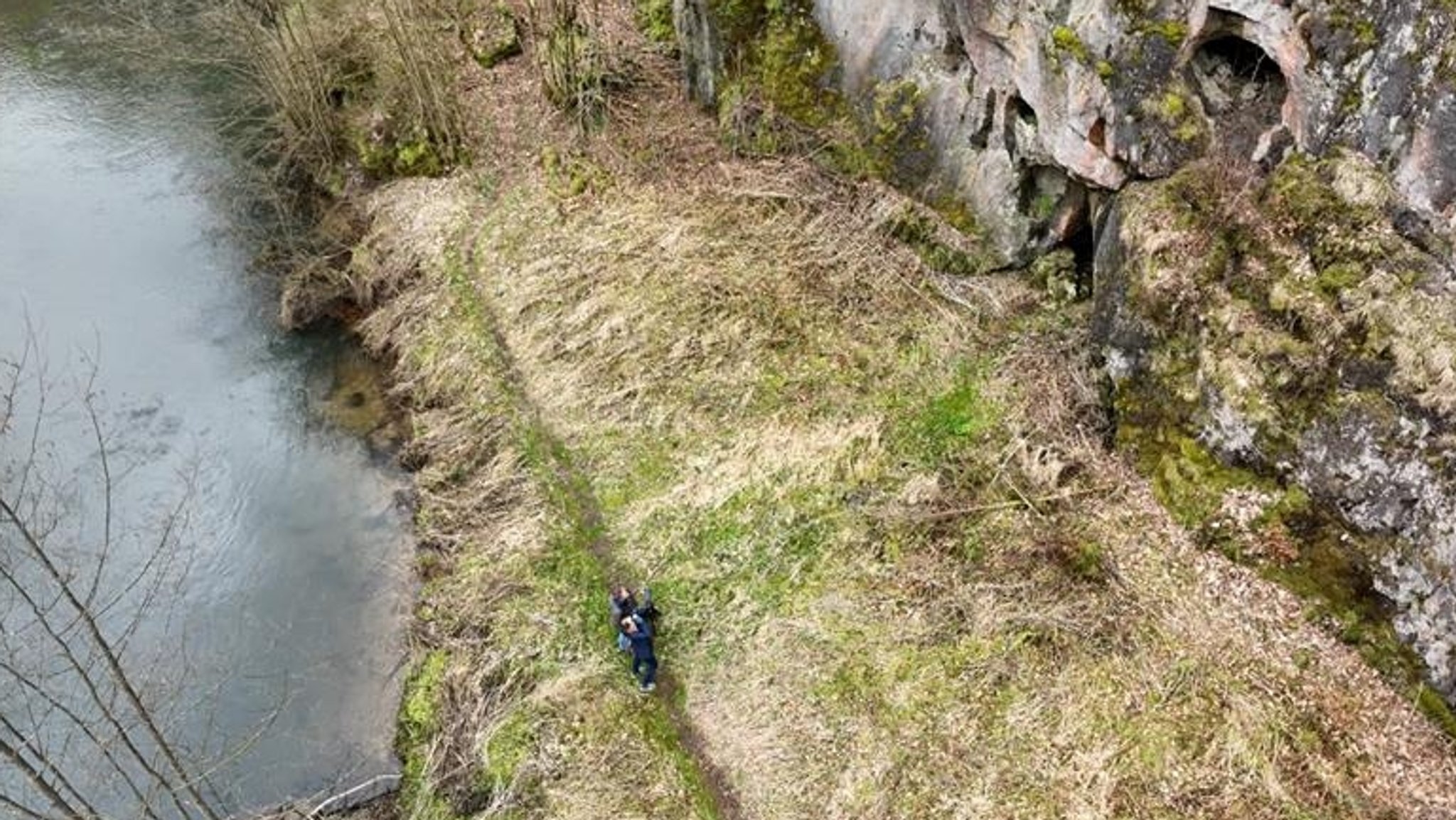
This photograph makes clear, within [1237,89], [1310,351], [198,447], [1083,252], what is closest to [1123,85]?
[1237,89]

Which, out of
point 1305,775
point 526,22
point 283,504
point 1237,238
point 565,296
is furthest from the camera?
point 526,22

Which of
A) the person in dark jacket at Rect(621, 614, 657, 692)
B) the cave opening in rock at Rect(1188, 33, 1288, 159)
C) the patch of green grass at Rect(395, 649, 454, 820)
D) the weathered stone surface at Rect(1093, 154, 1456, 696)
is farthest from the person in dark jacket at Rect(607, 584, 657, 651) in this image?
the cave opening in rock at Rect(1188, 33, 1288, 159)

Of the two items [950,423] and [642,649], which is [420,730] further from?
[950,423]

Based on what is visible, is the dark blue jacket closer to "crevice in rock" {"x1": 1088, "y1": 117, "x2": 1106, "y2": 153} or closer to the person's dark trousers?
the person's dark trousers

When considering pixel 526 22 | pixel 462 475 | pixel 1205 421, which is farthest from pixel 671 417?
pixel 526 22

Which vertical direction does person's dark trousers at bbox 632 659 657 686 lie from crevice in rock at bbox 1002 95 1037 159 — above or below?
below

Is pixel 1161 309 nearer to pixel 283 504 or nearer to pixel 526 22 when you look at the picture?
pixel 283 504

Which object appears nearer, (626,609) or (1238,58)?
(626,609)
